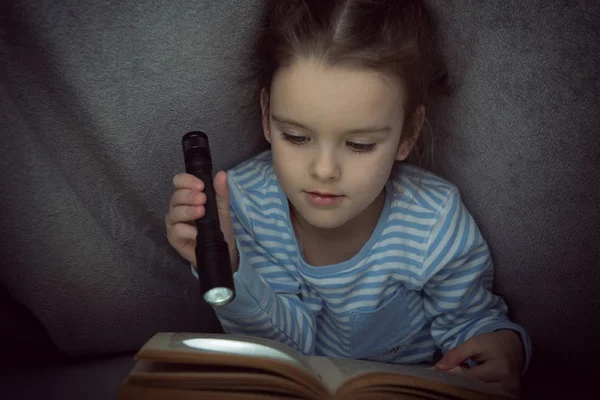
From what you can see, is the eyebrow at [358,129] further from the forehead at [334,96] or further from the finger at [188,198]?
the finger at [188,198]

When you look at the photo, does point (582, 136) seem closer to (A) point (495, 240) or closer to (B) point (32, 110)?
(A) point (495, 240)

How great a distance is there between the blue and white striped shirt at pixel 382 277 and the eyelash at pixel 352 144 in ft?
0.55

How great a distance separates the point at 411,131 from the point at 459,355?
1.07 ft

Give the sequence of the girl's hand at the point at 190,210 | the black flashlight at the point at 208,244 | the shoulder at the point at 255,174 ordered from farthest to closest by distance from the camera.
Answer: the shoulder at the point at 255,174 → the girl's hand at the point at 190,210 → the black flashlight at the point at 208,244

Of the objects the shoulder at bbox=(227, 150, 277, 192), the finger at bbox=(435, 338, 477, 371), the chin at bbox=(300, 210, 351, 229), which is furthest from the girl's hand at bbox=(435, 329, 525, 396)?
the shoulder at bbox=(227, 150, 277, 192)

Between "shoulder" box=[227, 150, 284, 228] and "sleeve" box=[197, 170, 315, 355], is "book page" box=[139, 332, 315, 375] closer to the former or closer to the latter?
"sleeve" box=[197, 170, 315, 355]

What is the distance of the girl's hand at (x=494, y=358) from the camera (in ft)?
2.26

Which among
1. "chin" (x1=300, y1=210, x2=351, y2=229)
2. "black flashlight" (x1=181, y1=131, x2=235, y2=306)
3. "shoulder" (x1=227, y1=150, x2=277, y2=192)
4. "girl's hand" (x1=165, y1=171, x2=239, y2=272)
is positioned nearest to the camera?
"black flashlight" (x1=181, y1=131, x2=235, y2=306)

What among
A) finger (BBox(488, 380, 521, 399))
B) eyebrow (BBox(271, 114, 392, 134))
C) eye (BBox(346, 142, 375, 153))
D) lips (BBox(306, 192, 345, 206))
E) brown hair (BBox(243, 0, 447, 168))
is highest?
brown hair (BBox(243, 0, 447, 168))

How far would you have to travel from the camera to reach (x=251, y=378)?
47cm

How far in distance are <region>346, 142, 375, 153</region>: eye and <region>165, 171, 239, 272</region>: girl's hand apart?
16 centimetres

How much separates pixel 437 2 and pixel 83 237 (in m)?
0.56

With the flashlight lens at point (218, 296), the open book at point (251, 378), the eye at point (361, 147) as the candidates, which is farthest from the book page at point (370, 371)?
the eye at point (361, 147)

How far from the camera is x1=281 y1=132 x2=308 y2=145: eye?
0.61 metres
